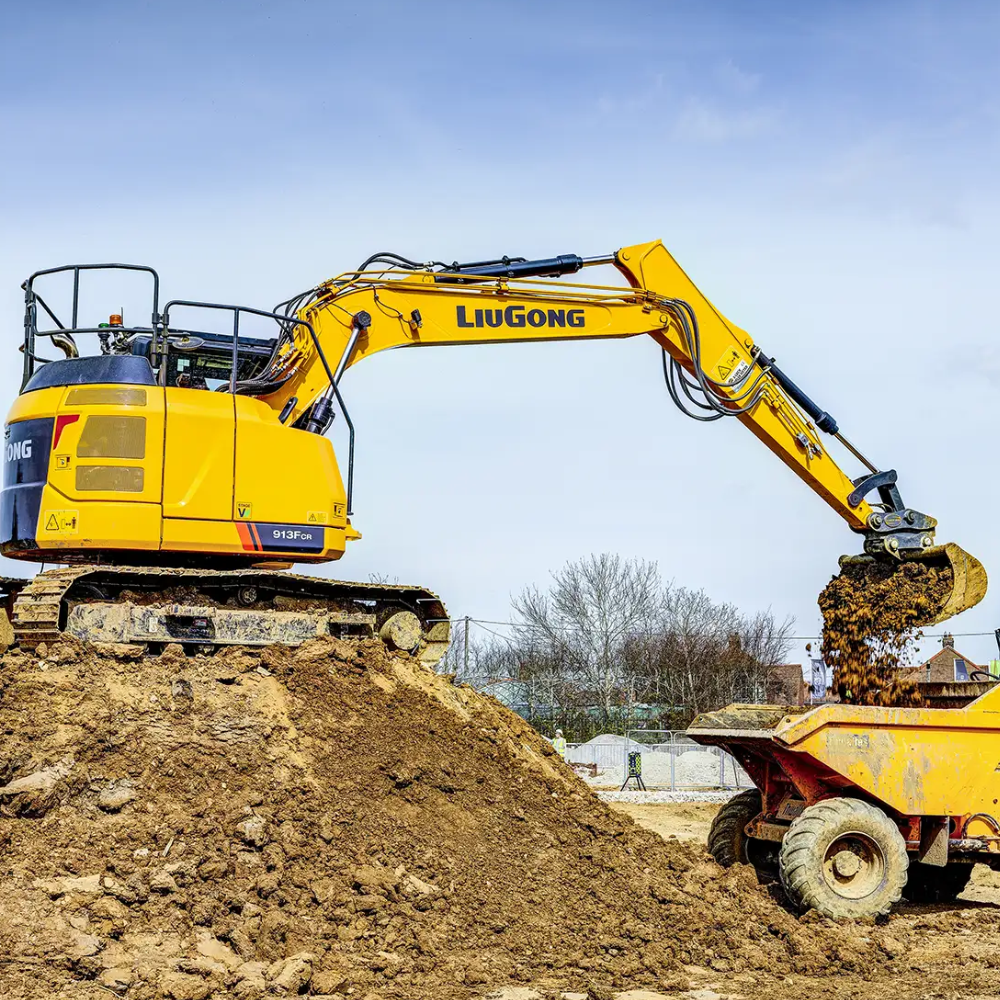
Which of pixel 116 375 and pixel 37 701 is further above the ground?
pixel 116 375

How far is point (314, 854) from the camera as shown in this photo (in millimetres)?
8859

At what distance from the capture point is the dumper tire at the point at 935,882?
11547mm

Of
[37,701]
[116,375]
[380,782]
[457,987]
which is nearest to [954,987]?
[457,987]

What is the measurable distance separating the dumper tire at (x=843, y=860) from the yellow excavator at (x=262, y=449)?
282cm

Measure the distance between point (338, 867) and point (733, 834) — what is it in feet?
13.4

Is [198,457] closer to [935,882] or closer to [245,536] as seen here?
[245,536]

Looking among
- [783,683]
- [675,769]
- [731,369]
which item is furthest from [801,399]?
[783,683]

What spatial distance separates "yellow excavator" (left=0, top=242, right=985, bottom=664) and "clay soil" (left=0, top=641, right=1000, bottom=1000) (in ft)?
2.02

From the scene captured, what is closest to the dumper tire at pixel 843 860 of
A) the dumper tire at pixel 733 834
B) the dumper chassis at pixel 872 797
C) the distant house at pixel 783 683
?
the dumper chassis at pixel 872 797

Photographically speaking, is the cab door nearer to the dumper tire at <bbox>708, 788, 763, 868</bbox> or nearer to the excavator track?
the excavator track

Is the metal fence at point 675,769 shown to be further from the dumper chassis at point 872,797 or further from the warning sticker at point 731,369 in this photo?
the dumper chassis at point 872,797

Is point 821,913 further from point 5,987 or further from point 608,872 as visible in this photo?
point 5,987

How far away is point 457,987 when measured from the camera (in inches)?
313

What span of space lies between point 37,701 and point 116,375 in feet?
9.40
